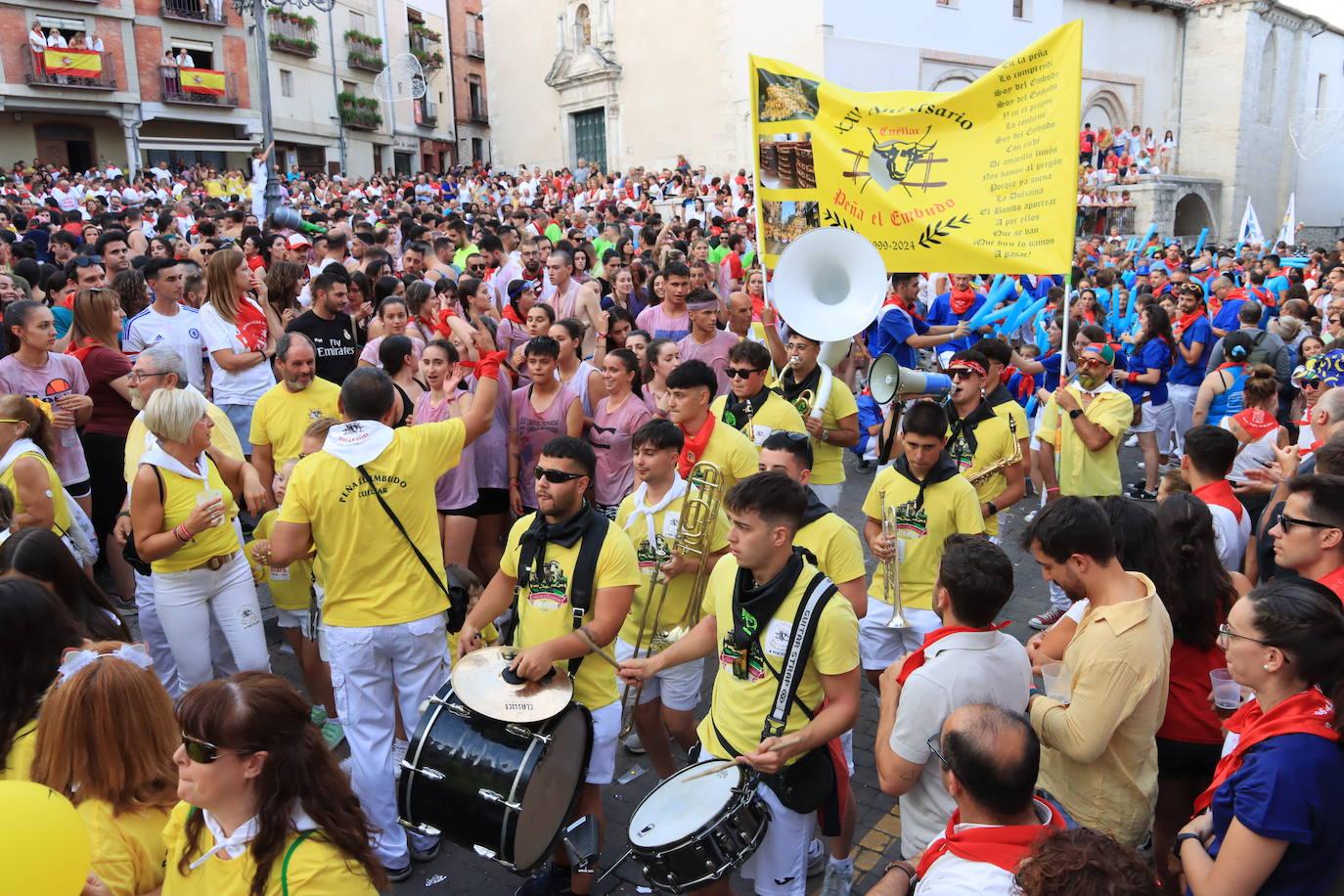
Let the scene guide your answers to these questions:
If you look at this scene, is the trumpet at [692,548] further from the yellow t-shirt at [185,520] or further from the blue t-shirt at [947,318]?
the blue t-shirt at [947,318]

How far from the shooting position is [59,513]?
4.96 meters

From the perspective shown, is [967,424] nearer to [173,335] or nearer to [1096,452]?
[1096,452]

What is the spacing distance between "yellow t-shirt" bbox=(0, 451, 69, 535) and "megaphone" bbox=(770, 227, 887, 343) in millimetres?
4392

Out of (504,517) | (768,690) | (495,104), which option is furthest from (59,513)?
(495,104)

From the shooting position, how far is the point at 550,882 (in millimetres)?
4012

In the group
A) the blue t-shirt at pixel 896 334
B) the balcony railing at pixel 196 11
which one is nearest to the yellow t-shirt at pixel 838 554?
the blue t-shirt at pixel 896 334

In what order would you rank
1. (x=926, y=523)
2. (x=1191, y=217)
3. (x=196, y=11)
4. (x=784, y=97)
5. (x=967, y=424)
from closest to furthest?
1. (x=926, y=523)
2. (x=967, y=424)
3. (x=784, y=97)
4. (x=196, y=11)
5. (x=1191, y=217)

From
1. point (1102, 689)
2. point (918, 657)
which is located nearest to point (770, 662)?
point (918, 657)

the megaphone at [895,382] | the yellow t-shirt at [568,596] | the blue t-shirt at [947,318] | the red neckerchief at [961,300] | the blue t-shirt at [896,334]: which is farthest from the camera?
the red neckerchief at [961,300]

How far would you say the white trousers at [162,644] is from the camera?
4879mm

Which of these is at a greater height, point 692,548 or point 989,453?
point 989,453

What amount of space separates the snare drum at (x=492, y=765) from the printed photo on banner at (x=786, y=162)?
16.2 feet

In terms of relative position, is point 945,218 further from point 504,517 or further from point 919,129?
point 504,517

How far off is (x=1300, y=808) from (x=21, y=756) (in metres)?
3.57
